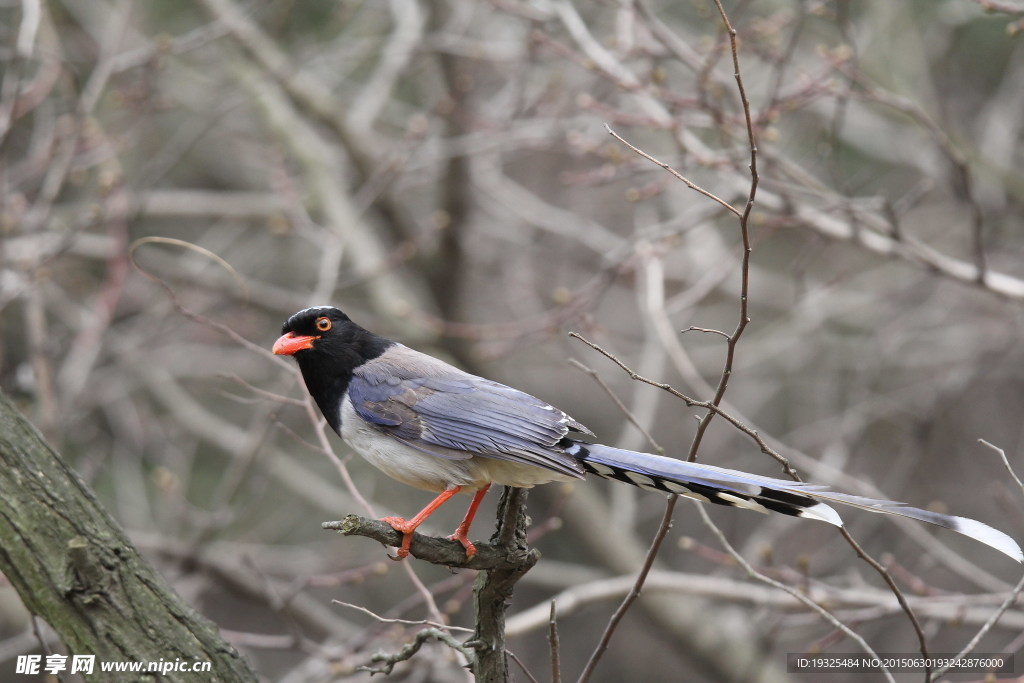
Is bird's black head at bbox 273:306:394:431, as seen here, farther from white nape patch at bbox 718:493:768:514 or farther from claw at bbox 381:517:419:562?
white nape patch at bbox 718:493:768:514

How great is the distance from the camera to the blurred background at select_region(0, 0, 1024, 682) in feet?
17.8

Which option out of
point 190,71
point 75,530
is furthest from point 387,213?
point 75,530

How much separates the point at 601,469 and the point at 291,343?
134 centimetres

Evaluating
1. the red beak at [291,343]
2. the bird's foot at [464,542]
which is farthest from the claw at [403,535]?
the red beak at [291,343]

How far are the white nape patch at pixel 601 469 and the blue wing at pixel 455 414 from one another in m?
0.04

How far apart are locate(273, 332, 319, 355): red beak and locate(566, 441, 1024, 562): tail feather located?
1.29m

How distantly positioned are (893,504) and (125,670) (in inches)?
83.6

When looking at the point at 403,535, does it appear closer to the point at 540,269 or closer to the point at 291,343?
the point at 291,343

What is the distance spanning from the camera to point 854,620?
4.28m

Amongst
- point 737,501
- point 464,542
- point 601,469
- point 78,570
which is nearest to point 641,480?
point 601,469

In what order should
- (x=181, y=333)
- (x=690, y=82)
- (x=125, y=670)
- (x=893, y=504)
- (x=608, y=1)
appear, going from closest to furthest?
(x=893, y=504), (x=125, y=670), (x=608, y=1), (x=690, y=82), (x=181, y=333)

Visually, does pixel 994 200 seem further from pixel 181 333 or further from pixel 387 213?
pixel 181 333

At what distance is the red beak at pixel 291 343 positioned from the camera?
12.3 feet

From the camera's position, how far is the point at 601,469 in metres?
3.15
